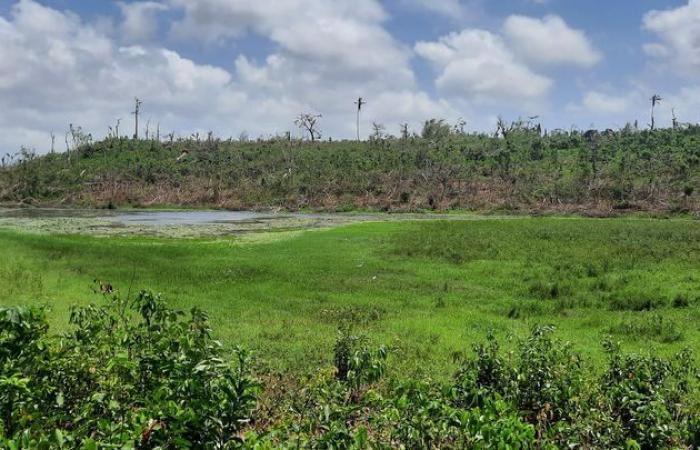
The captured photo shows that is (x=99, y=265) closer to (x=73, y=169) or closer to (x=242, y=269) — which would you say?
(x=242, y=269)

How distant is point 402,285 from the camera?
2098 centimetres

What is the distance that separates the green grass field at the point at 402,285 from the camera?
47.8ft

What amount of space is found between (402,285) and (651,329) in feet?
28.1

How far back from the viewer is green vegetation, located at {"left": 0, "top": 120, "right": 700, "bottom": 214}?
224 ft

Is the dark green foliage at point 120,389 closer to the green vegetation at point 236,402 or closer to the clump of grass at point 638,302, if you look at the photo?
the green vegetation at point 236,402

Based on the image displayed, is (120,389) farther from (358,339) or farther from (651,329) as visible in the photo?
(651,329)

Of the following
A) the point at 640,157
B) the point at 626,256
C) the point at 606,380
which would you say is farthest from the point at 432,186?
the point at 606,380

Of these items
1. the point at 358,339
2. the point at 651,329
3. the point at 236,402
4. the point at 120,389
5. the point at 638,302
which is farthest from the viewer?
the point at 638,302

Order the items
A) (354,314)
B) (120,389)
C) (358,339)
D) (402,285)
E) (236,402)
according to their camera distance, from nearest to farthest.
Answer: (236,402)
(120,389)
(358,339)
(354,314)
(402,285)

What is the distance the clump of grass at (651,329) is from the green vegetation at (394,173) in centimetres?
4852

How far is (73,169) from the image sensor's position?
9575 centimetres

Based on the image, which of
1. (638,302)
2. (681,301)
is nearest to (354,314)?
(638,302)

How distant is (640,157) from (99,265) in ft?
252

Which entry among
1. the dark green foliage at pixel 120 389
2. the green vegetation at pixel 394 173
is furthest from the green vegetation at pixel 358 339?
the green vegetation at pixel 394 173
